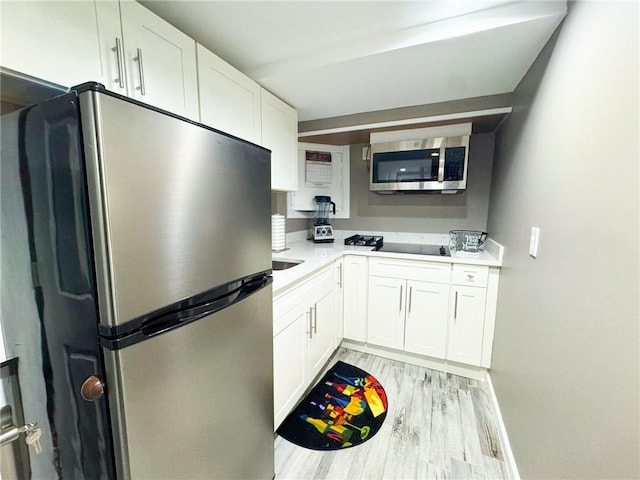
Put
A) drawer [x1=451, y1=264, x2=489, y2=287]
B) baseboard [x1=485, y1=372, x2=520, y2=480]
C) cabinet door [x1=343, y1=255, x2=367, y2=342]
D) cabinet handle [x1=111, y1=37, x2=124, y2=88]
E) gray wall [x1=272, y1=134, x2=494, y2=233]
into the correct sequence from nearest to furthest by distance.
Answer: cabinet handle [x1=111, y1=37, x2=124, y2=88], baseboard [x1=485, y1=372, x2=520, y2=480], drawer [x1=451, y1=264, x2=489, y2=287], cabinet door [x1=343, y1=255, x2=367, y2=342], gray wall [x1=272, y1=134, x2=494, y2=233]

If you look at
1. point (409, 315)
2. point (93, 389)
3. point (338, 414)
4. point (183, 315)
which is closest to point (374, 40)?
point (183, 315)

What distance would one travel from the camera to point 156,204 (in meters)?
0.66

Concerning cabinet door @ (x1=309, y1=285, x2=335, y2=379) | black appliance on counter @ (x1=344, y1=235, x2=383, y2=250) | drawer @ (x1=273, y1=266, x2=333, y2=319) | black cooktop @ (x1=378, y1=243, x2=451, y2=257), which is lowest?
cabinet door @ (x1=309, y1=285, x2=335, y2=379)

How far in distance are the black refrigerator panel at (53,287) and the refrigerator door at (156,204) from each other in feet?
0.15

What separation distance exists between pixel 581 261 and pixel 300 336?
1321 millimetres

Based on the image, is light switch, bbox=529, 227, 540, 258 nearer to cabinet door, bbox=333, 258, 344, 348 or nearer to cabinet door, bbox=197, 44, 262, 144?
cabinet door, bbox=333, 258, 344, 348

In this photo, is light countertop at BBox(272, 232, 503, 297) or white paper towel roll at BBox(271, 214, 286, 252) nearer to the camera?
light countertop at BBox(272, 232, 503, 297)

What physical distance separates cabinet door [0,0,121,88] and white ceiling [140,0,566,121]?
35 centimetres

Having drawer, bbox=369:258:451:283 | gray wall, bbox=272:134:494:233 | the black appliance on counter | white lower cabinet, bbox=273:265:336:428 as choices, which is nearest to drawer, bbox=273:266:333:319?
white lower cabinet, bbox=273:265:336:428

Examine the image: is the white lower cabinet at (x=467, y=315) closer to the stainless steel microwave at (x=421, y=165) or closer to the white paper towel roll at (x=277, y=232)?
the stainless steel microwave at (x=421, y=165)

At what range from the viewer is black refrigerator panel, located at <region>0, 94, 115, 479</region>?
591mm

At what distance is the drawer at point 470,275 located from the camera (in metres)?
1.91

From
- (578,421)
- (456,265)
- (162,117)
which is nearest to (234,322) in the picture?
(162,117)

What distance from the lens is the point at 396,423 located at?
1.61 metres
